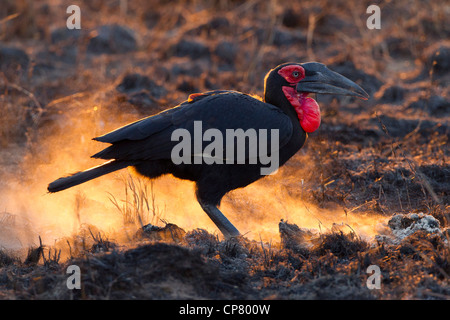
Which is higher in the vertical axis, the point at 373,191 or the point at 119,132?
the point at 119,132

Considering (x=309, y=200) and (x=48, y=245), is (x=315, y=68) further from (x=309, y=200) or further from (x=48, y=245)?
(x=48, y=245)

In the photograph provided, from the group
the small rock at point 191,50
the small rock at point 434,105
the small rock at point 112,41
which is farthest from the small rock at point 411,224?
the small rock at point 112,41

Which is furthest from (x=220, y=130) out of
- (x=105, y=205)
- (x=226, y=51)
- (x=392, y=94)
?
(x=226, y=51)

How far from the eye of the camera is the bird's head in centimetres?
504

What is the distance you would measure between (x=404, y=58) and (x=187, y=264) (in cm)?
768

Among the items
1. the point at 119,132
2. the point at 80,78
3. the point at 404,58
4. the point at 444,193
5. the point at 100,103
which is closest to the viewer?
the point at 119,132

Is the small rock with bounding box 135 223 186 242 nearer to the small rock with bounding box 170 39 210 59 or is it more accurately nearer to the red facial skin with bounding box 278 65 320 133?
the red facial skin with bounding box 278 65 320 133

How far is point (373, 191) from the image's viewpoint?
5.86m

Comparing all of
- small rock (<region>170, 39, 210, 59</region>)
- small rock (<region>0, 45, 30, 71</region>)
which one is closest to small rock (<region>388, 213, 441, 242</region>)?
small rock (<region>170, 39, 210, 59</region>)

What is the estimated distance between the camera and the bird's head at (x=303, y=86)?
199 inches

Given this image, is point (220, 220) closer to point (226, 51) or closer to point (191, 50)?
point (226, 51)

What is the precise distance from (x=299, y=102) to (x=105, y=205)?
2017mm

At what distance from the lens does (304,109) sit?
16.6 ft
